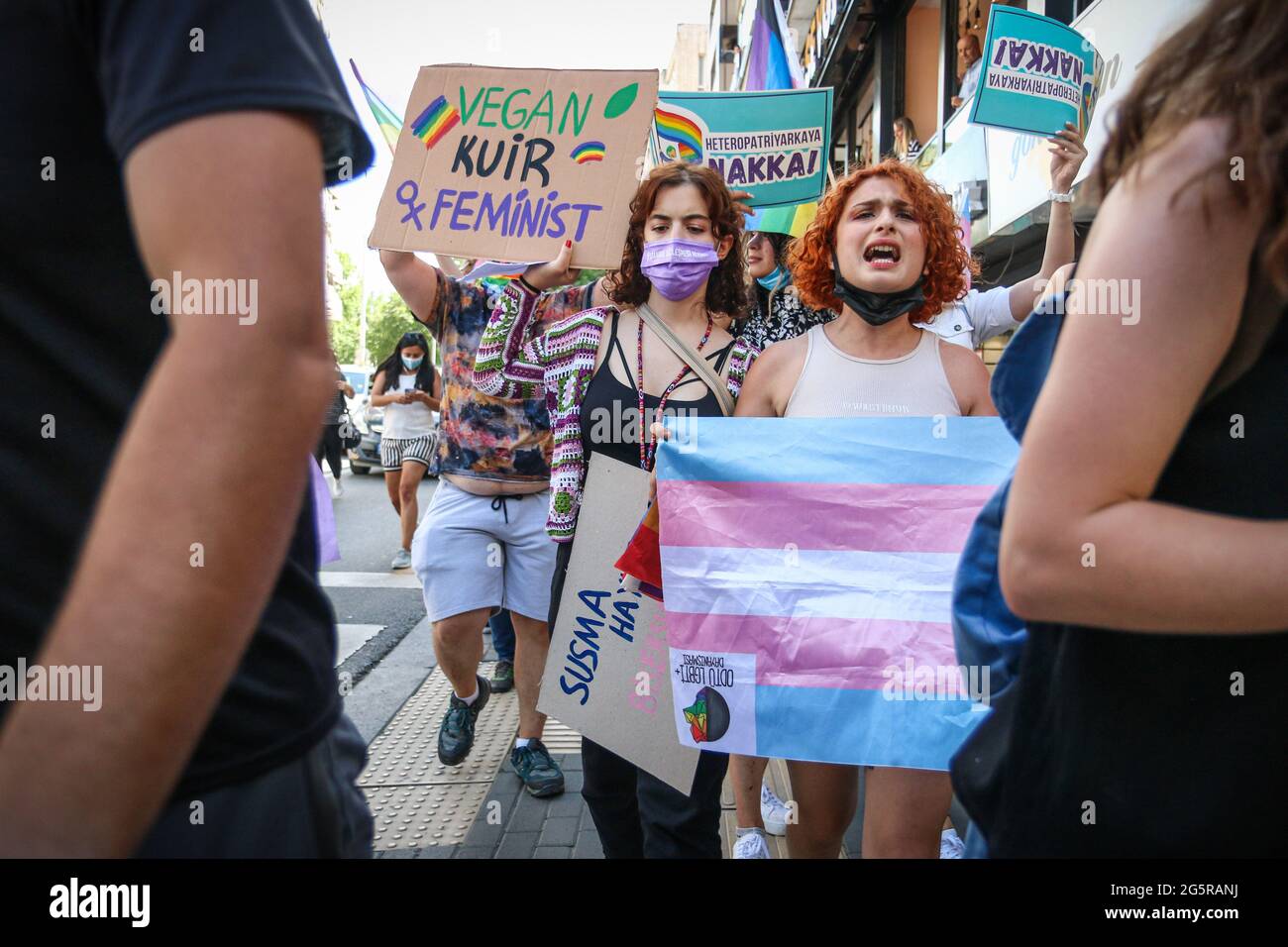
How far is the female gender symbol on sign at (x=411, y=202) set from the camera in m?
2.85

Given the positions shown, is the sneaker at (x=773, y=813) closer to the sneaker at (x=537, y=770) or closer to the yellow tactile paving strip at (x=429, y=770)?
the sneaker at (x=537, y=770)

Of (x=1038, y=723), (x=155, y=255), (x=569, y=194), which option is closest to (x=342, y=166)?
(x=155, y=255)

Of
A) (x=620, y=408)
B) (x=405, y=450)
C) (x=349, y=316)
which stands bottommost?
(x=405, y=450)

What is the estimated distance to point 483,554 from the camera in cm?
384

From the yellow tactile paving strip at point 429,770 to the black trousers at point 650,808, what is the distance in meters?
0.80

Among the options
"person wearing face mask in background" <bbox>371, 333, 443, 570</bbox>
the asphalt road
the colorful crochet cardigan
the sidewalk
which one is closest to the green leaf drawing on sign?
the colorful crochet cardigan

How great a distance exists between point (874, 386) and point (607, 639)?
1128mm

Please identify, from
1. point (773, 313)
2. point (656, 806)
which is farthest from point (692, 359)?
point (656, 806)

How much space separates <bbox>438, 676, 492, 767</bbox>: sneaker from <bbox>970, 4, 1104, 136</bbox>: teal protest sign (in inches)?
144

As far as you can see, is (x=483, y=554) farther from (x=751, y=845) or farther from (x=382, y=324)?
(x=382, y=324)

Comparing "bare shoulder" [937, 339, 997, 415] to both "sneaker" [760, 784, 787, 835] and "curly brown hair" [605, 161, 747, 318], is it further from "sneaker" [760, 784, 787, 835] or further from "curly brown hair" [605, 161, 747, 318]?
"sneaker" [760, 784, 787, 835]

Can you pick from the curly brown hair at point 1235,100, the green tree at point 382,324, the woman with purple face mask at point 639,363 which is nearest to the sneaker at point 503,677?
the woman with purple face mask at point 639,363
